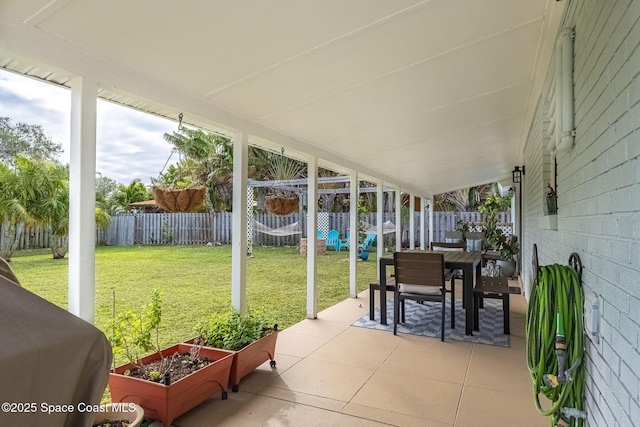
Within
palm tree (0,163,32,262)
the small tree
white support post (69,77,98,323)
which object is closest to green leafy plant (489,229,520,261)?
white support post (69,77,98,323)

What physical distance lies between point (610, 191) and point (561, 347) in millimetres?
648

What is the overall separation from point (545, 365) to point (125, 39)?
2.40 meters

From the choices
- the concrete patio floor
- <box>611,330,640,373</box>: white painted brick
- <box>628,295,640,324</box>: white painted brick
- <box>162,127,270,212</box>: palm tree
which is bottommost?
the concrete patio floor

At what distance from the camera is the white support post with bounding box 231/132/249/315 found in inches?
128

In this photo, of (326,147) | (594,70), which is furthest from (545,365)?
(326,147)

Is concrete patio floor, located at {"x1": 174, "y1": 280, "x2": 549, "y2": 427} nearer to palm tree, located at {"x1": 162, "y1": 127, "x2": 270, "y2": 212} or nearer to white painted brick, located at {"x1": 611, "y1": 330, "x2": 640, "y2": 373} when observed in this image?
white painted brick, located at {"x1": 611, "y1": 330, "x2": 640, "y2": 373}

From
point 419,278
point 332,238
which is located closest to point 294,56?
point 419,278

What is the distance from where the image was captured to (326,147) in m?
4.54

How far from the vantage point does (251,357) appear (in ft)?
9.20

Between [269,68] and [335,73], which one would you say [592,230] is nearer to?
[335,73]

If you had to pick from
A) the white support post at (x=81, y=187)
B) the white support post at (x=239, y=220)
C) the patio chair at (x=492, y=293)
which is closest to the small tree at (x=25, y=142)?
the white support post at (x=239, y=220)

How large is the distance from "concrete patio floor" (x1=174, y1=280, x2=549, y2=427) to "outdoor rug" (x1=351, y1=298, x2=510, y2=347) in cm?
18

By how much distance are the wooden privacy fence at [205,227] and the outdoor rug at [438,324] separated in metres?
5.91

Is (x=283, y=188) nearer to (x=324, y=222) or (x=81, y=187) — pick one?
(x=324, y=222)
